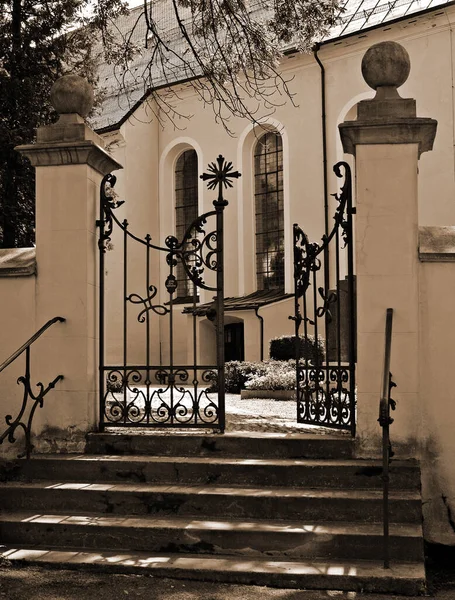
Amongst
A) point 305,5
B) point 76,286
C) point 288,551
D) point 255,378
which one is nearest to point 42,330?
point 76,286

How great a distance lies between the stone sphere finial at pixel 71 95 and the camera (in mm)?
7598

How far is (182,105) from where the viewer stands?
25.8 metres

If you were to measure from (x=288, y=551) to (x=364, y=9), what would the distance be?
19.8 metres

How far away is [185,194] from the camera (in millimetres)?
26078

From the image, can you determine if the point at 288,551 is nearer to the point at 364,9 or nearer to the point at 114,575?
the point at 114,575

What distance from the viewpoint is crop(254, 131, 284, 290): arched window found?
933 inches

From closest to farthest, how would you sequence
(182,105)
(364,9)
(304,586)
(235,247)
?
1. (304,586)
2. (364,9)
3. (235,247)
4. (182,105)

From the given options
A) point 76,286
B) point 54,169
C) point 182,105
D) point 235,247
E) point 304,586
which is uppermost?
point 182,105

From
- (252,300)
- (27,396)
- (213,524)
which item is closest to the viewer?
(213,524)

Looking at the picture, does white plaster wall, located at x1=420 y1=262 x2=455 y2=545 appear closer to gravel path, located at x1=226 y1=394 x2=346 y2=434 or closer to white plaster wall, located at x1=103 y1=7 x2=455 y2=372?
gravel path, located at x1=226 y1=394 x2=346 y2=434

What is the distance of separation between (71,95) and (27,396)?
2778 mm

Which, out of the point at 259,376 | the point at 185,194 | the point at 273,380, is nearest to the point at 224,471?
the point at 273,380

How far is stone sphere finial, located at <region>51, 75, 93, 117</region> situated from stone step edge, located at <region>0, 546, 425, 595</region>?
156 inches

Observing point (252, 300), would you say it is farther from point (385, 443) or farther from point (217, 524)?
point (385, 443)
